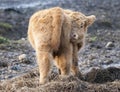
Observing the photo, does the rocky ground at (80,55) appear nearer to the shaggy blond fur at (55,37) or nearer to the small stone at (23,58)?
the small stone at (23,58)

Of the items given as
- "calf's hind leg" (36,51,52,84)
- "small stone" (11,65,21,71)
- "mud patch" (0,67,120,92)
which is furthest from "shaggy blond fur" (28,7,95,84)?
"small stone" (11,65,21,71)

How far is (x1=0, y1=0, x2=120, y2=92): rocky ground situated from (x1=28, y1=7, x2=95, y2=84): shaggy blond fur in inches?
11.0

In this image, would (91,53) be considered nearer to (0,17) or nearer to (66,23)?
(66,23)

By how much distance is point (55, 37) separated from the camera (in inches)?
353

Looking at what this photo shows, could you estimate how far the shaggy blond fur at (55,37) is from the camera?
898 centimetres

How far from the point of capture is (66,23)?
30.4 ft

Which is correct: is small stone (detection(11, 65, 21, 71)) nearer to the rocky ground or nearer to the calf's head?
the rocky ground

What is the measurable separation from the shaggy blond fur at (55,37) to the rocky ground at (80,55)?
279 mm

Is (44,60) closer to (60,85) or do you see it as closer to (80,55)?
(60,85)

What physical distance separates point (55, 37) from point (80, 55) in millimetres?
5388

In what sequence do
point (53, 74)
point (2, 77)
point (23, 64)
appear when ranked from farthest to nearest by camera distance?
point (23, 64) → point (2, 77) → point (53, 74)

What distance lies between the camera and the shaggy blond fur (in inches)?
354

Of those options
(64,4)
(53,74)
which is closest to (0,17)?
(64,4)

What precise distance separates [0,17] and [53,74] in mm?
11562
